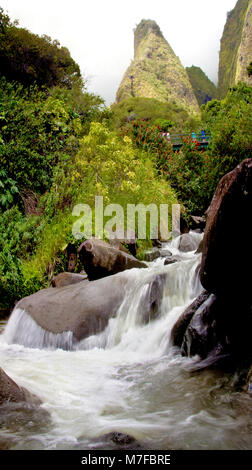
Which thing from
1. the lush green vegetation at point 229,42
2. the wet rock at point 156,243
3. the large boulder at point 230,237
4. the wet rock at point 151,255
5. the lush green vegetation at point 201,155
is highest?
the lush green vegetation at point 229,42

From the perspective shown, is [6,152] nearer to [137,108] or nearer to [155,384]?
[155,384]

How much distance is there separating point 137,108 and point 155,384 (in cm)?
6654

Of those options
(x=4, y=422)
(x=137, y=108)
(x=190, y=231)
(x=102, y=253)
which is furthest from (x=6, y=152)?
(x=137, y=108)

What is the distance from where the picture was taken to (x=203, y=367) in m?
3.83

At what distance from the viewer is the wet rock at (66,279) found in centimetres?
730

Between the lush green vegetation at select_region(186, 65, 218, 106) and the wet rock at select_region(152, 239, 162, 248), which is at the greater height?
the lush green vegetation at select_region(186, 65, 218, 106)

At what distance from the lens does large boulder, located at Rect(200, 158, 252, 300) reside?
131 inches

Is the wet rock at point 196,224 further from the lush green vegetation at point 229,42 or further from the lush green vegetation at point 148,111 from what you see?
the lush green vegetation at point 229,42

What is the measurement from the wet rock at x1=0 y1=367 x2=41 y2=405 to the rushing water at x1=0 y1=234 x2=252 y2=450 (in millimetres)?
85

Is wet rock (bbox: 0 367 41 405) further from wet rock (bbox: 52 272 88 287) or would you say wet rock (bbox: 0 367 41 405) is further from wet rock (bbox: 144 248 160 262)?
wet rock (bbox: 144 248 160 262)

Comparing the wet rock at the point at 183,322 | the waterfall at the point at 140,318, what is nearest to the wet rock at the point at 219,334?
the wet rock at the point at 183,322

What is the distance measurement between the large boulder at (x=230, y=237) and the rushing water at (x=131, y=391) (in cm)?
93

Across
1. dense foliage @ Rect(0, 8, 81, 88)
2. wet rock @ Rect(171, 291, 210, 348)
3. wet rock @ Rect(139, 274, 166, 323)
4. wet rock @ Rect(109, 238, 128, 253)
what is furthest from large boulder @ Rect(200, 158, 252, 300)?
dense foliage @ Rect(0, 8, 81, 88)

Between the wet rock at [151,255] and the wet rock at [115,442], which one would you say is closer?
the wet rock at [115,442]
